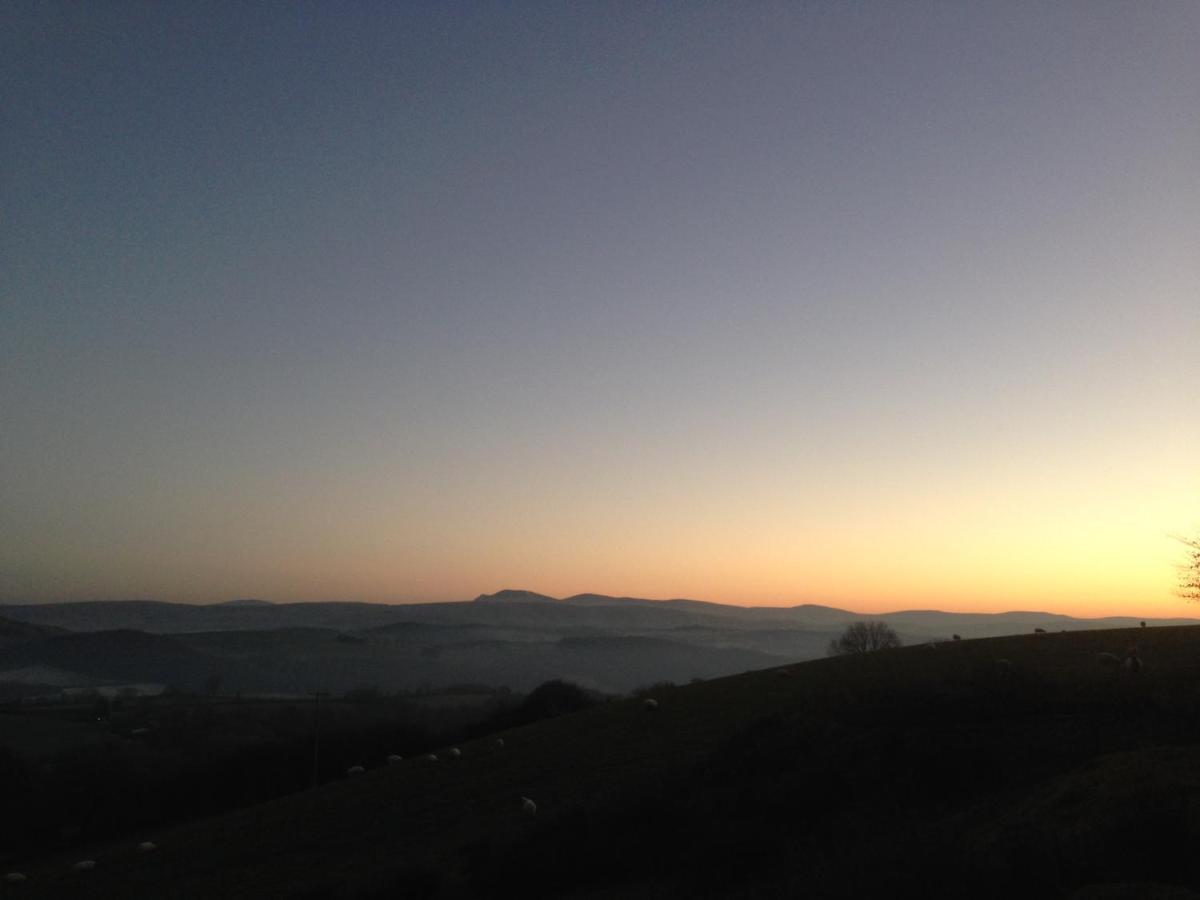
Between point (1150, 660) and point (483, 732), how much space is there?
1041 inches

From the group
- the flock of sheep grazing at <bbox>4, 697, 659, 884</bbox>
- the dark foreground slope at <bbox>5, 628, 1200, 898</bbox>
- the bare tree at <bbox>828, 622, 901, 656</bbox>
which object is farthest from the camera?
the bare tree at <bbox>828, 622, 901, 656</bbox>

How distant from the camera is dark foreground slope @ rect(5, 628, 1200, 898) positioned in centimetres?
822

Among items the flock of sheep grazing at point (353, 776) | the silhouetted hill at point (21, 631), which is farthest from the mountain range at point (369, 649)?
the flock of sheep grazing at point (353, 776)

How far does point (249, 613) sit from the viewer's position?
174 metres

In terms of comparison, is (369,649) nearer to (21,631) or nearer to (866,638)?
(21,631)

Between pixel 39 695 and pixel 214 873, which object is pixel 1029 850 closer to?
pixel 214 873

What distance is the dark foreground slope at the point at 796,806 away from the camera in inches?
324

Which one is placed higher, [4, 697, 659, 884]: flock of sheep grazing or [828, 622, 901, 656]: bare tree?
[828, 622, 901, 656]: bare tree

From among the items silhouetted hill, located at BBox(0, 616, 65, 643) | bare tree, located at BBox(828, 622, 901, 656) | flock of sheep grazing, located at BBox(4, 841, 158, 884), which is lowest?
flock of sheep grazing, located at BBox(4, 841, 158, 884)

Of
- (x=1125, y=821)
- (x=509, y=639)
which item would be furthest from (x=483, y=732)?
(x=509, y=639)

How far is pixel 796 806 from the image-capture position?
41.3ft

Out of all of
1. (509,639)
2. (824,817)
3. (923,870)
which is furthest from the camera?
(509,639)

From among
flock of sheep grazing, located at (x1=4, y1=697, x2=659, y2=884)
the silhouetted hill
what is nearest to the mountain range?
the silhouetted hill

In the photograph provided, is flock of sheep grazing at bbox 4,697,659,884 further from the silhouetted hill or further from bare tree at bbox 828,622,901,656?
the silhouetted hill
